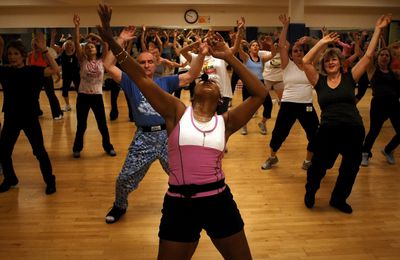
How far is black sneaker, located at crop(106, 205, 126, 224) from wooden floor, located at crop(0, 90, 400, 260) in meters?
0.06

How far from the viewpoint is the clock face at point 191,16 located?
45.2 feet

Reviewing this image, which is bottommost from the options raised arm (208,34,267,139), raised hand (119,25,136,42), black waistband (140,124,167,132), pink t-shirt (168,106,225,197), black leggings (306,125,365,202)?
black leggings (306,125,365,202)

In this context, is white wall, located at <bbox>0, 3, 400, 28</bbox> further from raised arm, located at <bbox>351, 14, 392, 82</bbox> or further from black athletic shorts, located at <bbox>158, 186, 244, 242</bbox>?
black athletic shorts, located at <bbox>158, 186, 244, 242</bbox>

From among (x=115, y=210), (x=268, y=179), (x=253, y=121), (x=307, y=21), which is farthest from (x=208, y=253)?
(x=307, y=21)

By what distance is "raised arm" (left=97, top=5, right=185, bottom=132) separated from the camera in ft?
7.25

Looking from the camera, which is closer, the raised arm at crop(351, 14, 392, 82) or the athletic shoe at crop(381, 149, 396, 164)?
the raised arm at crop(351, 14, 392, 82)

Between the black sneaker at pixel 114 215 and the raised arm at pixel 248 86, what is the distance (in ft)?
6.37

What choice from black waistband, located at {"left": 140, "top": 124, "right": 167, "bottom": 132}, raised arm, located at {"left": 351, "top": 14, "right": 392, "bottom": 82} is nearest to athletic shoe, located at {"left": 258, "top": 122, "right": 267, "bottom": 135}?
raised arm, located at {"left": 351, "top": 14, "right": 392, "bottom": 82}

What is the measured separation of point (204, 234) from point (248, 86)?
1.70m

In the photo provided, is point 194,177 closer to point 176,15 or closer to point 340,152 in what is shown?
point 340,152

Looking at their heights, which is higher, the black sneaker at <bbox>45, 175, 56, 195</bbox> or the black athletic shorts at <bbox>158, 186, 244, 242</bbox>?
the black athletic shorts at <bbox>158, 186, 244, 242</bbox>

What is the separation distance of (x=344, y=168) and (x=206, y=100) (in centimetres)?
229

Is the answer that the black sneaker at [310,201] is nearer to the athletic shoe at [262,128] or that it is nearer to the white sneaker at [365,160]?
the white sneaker at [365,160]

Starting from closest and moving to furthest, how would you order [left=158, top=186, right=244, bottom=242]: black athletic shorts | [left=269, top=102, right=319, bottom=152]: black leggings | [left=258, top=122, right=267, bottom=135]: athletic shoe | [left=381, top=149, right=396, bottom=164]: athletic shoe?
1. [left=158, top=186, right=244, bottom=242]: black athletic shorts
2. [left=269, top=102, right=319, bottom=152]: black leggings
3. [left=381, top=149, right=396, bottom=164]: athletic shoe
4. [left=258, top=122, right=267, bottom=135]: athletic shoe
